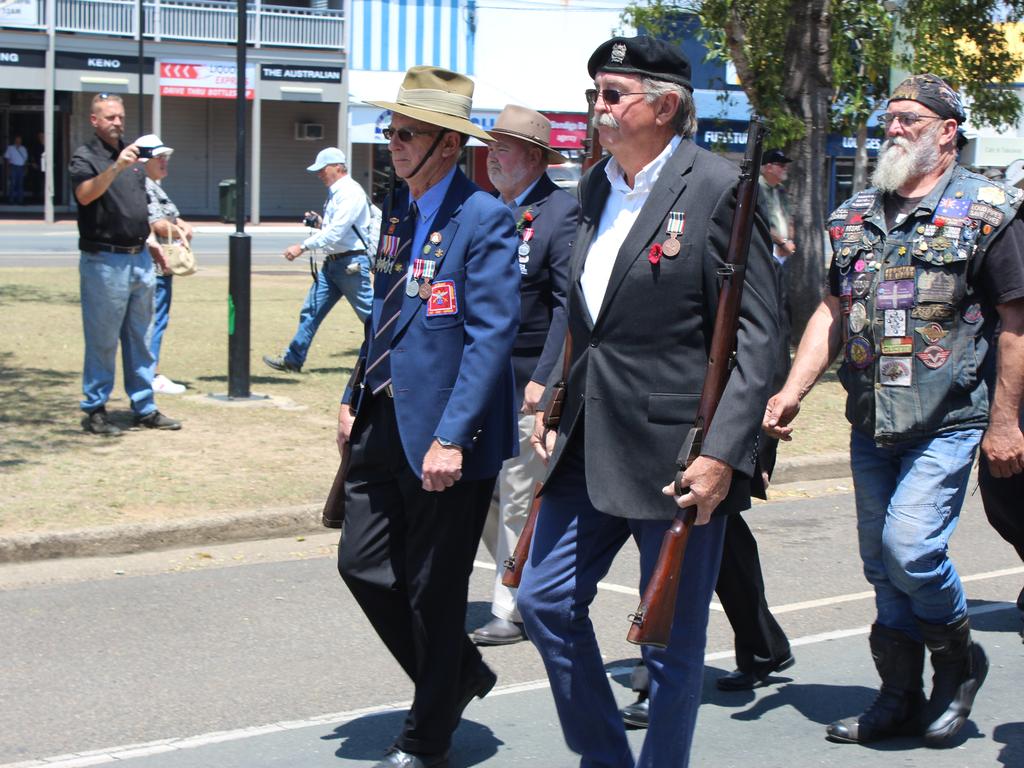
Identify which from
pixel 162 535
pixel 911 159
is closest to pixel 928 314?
pixel 911 159

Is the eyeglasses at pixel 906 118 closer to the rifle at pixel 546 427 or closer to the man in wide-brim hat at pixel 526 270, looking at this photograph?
the rifle at pixel 546 427

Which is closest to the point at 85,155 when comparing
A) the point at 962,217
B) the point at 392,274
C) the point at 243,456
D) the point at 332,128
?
the point at 243,456

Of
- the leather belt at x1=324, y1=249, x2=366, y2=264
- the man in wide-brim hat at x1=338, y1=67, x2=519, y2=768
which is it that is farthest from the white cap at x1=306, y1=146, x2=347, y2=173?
the man in wide-brim hat at x1=338, y1=67, x2=519, y2=768

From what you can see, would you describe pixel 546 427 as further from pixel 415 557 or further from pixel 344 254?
pixel 344 254

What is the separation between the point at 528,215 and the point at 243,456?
3519 millimetres

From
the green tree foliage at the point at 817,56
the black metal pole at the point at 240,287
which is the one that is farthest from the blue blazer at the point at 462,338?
the green tree foliage at the point at 817,56

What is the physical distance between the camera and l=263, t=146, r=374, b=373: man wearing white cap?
38.8 feet

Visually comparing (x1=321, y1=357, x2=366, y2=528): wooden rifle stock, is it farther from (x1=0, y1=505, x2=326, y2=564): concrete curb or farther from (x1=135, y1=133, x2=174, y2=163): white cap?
(x1=135, y1=133, x2=174, y2=163): white cap

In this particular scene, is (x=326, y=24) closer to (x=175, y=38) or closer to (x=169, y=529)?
(x=175, y=38)

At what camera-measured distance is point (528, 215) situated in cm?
591

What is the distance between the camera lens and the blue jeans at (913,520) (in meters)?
4.48

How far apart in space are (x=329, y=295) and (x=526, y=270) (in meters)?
6.62

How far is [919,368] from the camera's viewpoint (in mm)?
4578

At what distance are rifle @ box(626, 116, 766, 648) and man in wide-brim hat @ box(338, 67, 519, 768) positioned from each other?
0.85m
